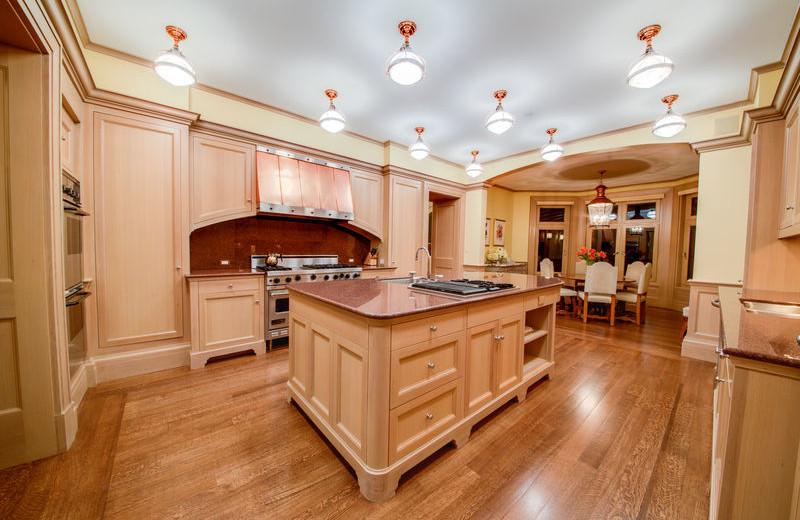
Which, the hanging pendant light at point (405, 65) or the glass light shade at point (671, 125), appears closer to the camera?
the hanging pendant light at point (405, 65)

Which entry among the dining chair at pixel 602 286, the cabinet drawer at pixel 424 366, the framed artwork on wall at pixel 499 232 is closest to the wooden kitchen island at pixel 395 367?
the cabinet drawer at pixel 424 366

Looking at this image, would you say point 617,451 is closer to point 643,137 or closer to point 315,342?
point 315,342

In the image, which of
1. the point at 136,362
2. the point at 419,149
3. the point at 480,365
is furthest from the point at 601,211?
the point at 136,362

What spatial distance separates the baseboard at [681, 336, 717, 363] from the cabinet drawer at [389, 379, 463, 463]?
3.25m

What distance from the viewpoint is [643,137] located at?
357cm

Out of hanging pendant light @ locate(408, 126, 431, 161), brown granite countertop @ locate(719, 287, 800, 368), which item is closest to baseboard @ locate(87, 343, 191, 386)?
hanging pendant light @ locate(408, 126, 431, 161)

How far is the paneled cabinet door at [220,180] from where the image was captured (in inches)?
114

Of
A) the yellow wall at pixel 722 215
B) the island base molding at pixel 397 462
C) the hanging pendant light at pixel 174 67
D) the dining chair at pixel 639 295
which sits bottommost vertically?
the island base molding at pixel 397 462

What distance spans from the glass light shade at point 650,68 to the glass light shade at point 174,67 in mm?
3055

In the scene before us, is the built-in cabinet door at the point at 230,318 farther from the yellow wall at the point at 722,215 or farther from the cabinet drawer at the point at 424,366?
the yellow wall at the point at 722,215

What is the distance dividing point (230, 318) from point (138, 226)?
3.70 feet

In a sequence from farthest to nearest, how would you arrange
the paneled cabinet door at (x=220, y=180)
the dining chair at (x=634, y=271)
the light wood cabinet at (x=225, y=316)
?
the dining chair at (x=634, y=271), the paneled cabinet door at (x=220, y=180), the light wood cabinet at (x=225, y=316)

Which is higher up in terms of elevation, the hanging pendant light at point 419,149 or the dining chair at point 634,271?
the hanging pendant light at point 419,149

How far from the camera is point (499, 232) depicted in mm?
6715
